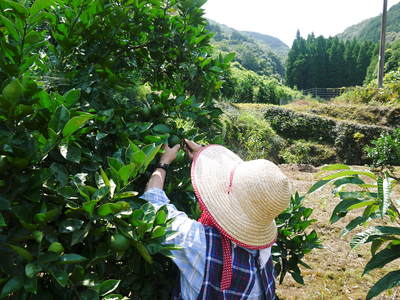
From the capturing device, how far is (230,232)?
114cm

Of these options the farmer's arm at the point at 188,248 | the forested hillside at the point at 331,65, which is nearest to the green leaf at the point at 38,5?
the farmer's arm at the point at 188,248

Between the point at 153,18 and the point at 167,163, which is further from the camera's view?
the point at 153,18

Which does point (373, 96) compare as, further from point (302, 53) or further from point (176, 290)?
point (302, 53)

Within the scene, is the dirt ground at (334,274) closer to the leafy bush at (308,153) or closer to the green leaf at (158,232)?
the green leaf at (158,232)

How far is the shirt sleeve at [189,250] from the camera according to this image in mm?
1123

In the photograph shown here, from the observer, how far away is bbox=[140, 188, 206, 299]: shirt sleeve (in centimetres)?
112

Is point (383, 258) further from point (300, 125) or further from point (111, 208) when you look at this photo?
point (300, 125)

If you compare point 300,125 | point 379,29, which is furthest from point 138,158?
point 379,29

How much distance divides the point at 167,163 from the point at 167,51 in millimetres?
668

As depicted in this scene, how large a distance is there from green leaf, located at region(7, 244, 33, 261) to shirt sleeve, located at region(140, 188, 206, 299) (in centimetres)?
46

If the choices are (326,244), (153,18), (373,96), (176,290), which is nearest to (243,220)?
(176,290)

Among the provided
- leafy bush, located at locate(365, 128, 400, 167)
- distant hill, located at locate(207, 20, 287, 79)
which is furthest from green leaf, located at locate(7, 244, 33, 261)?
distant hill, located at locate(207, 20, 287, 79)

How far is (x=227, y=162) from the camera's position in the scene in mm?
1350

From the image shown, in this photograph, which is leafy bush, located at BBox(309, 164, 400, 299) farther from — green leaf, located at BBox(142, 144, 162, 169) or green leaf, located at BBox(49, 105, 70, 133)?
green leaf, located at BBox(49, 105, 70, 133)
